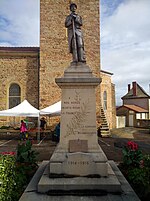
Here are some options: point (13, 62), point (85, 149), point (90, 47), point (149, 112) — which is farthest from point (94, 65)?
point (149, 112)

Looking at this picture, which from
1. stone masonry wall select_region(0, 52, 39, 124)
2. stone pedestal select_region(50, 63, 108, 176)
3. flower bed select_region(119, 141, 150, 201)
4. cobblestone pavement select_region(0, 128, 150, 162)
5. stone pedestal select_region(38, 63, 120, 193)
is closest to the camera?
flower bed select_region(119, 141, 150, 201)

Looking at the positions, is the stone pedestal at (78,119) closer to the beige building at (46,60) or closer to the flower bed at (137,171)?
the flower bed at (137,171)

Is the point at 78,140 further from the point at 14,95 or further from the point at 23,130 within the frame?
the point at 14,95

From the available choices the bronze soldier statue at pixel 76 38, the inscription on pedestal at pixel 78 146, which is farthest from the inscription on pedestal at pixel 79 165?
the bronze soldier statue at pixel 76 38

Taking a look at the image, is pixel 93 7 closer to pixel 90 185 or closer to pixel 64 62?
pixel 64 62

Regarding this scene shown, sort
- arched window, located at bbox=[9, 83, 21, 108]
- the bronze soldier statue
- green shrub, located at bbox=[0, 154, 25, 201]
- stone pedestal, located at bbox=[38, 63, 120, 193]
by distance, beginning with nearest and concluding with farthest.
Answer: green shrub, located at bbox=[0, 154, 25, 201] < stone pedestal, located at bbox=[38, 63, 120, 193] < the bronze soldier statue < arched window, located at bbox=[9, 83, 21, 108]

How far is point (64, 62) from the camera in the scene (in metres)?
17.2

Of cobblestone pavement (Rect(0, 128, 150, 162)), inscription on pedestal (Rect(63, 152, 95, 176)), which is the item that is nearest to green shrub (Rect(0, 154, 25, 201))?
inscription on pedestal (Rect(63, 152, 95, 176))

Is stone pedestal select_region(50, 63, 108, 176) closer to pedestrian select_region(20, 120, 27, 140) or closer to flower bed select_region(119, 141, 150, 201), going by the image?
flower bed select_region(119, 141, 150, 201)

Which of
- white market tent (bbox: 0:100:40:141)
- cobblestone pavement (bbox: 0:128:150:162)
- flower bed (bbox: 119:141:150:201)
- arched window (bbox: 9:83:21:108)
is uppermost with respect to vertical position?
arched window (bbox: 9:83:21:108)

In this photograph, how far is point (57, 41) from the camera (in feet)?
56.2

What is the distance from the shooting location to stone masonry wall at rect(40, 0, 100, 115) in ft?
55.1

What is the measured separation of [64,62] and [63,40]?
1.97 m

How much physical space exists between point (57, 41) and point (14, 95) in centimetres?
633
